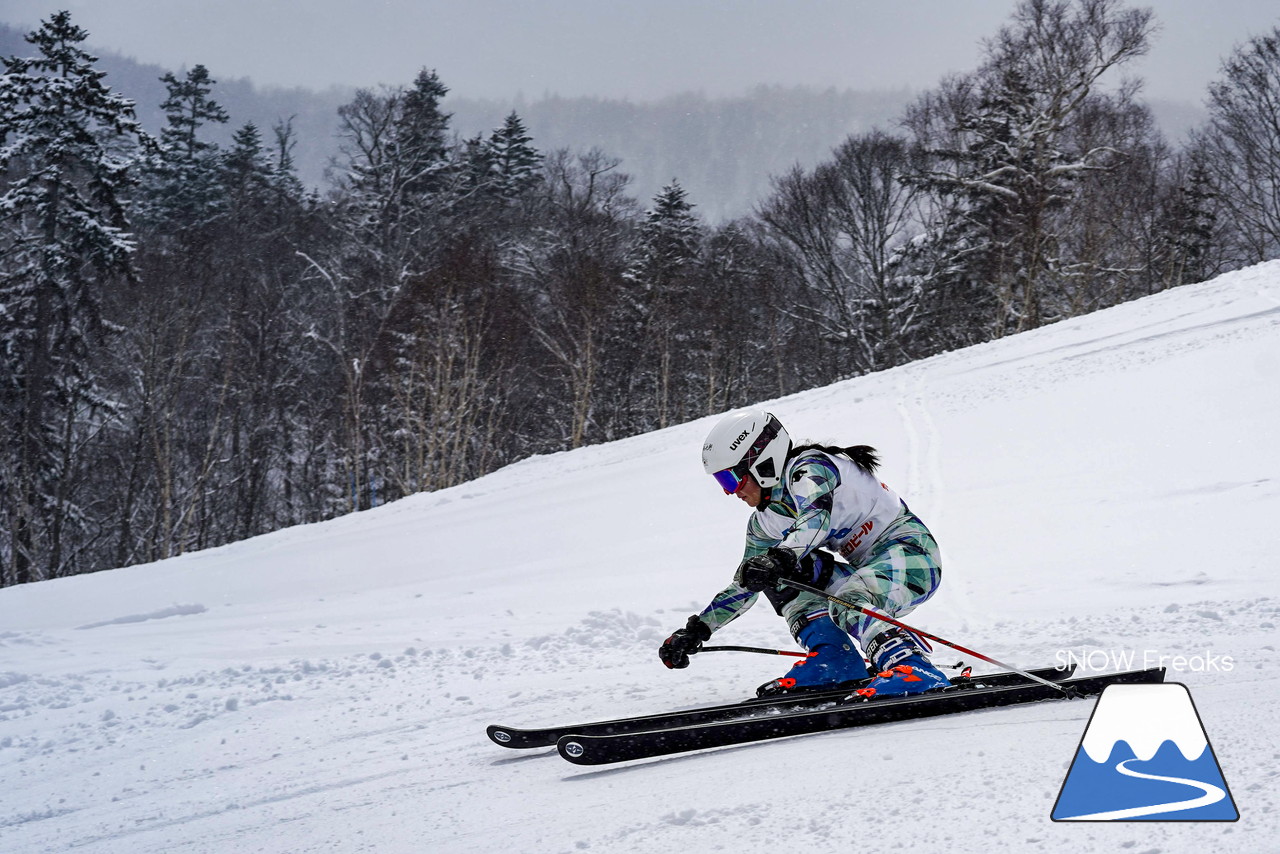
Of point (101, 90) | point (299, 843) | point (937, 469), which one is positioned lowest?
point (299, 843)

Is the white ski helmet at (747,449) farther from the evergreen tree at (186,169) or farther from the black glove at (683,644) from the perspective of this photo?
the evergreen tree at (186,169)

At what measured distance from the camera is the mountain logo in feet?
7.10

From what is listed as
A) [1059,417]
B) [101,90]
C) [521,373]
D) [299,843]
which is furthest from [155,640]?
[521,373]

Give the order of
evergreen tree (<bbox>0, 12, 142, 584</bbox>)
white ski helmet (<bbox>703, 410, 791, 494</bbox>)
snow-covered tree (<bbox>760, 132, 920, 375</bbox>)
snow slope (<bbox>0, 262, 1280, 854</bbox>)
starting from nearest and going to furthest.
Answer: snow slope (<bbox>0, 262, 1280, 854</bbox>) → white ski helmet (<bbox>703, 410, 791, 494</bbox>) → evergreen tree (<bbox>0, 12, 142, 584</bbox>) → snow-covered tree (<bbox>760, 132, 920, 375</bbox>)

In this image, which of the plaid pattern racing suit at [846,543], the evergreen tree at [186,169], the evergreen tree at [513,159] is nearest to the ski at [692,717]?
the plaid pattern racing suit at [846,543]

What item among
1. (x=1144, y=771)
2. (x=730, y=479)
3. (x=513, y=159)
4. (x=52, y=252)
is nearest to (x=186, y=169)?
(x=513, y=159)

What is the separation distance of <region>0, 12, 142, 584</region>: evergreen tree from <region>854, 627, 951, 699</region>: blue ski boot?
74.8 ft

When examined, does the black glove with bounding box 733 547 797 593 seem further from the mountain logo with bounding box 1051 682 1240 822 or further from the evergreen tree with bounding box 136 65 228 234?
the evergreen tree with bounding box 136 65 228 234

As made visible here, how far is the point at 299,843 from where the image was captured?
2764 mm

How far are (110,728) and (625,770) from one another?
106 inches

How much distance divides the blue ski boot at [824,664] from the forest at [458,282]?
2035 centimetres

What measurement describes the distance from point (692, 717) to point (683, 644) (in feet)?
0.99

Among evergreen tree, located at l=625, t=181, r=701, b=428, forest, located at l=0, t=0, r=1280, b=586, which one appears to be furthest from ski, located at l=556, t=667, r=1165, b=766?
evergreen tree, located at l=625, t=181, r=701, b=428

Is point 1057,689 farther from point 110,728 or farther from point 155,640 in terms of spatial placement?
point 155,640
